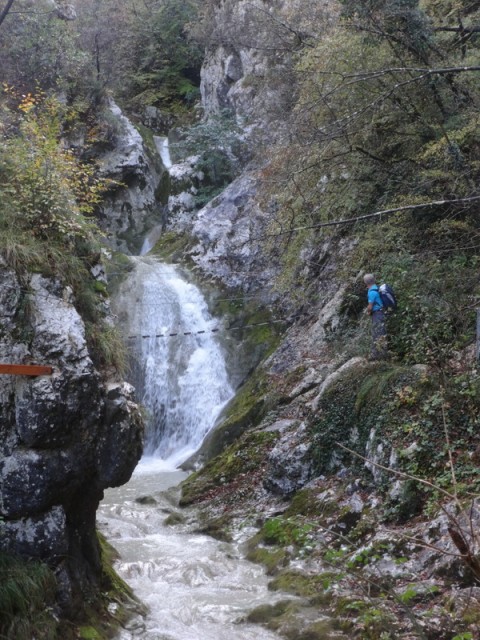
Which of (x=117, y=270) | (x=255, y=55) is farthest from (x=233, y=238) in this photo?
(x=255, y=55)

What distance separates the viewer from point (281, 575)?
7.23 meters

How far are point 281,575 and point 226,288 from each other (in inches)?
450

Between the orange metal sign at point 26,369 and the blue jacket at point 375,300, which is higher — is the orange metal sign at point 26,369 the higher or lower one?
the lower one

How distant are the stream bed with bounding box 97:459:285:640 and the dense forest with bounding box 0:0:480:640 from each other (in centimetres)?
59

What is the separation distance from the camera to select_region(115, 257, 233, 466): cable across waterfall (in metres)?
14.6

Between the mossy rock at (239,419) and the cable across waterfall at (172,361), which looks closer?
the mossy rock at (239,419)

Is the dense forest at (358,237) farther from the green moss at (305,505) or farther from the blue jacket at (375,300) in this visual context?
the blue jacket at (375,300)

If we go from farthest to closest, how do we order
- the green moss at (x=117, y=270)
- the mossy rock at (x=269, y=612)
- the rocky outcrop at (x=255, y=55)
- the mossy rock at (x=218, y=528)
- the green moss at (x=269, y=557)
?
the green moss at (x=117, y=270) → the rocky outcrop at (x=255, y=55) → the mossy rock at (x=218, y=528) → the green moss at (x=269, y=557) → the mossy rock at (x=269, y=612)

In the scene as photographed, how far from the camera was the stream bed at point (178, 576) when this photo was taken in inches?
239

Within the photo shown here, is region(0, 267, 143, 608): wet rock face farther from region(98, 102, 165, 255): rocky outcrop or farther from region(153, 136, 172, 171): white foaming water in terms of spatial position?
region(153, 136, 172, 171): white foaming water

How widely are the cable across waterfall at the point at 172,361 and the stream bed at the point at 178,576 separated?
384 centimetres

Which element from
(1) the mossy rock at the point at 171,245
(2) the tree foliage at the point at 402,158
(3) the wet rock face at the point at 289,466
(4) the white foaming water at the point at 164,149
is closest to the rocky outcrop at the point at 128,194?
(4) the white foaming water at the point at 164,149

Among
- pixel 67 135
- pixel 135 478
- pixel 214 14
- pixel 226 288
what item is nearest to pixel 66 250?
pixel 135 478

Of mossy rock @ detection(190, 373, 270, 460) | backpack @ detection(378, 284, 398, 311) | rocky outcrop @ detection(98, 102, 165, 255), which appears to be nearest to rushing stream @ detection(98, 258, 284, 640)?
mossy rock @ detection(190, 373, 270, 460)
